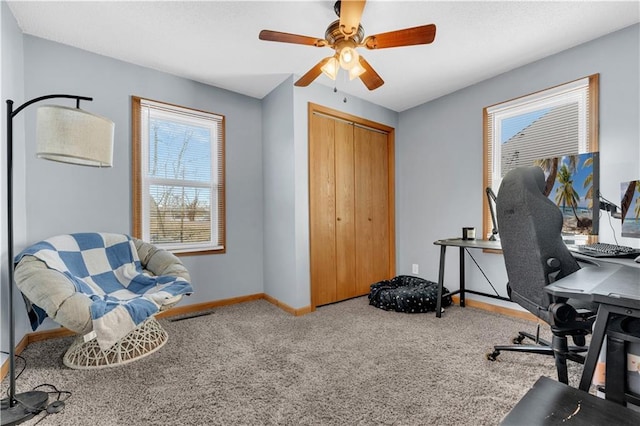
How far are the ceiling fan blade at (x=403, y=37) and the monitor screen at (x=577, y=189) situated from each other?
1.33 meters

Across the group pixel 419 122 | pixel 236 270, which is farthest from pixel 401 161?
pixel 236 270

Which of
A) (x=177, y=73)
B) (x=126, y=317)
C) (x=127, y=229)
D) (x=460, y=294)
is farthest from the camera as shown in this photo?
(x=460, y=294)

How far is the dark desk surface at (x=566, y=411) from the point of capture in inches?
28.0

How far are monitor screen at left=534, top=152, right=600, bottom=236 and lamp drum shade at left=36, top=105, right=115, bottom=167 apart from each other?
2.94 metres

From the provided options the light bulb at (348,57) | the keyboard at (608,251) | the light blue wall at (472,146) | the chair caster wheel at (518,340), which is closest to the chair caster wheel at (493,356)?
the chair caster wheel at (518,340)

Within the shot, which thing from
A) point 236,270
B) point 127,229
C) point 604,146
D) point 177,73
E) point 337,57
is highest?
point 177,73

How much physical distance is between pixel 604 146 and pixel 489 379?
6.80 feet

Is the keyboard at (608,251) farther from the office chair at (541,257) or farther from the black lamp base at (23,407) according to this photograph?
the black lamp base at (23,407)

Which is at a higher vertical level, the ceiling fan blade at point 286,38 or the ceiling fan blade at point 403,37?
the ceiling fan blade at point 286,38

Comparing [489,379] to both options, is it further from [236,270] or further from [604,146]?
[236,270]

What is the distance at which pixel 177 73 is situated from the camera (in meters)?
2.93

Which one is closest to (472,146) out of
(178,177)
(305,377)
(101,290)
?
(305,377)

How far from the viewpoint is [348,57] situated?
1901 mm

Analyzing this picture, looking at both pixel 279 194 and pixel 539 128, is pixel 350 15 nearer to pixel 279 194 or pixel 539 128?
pixel 279 194
